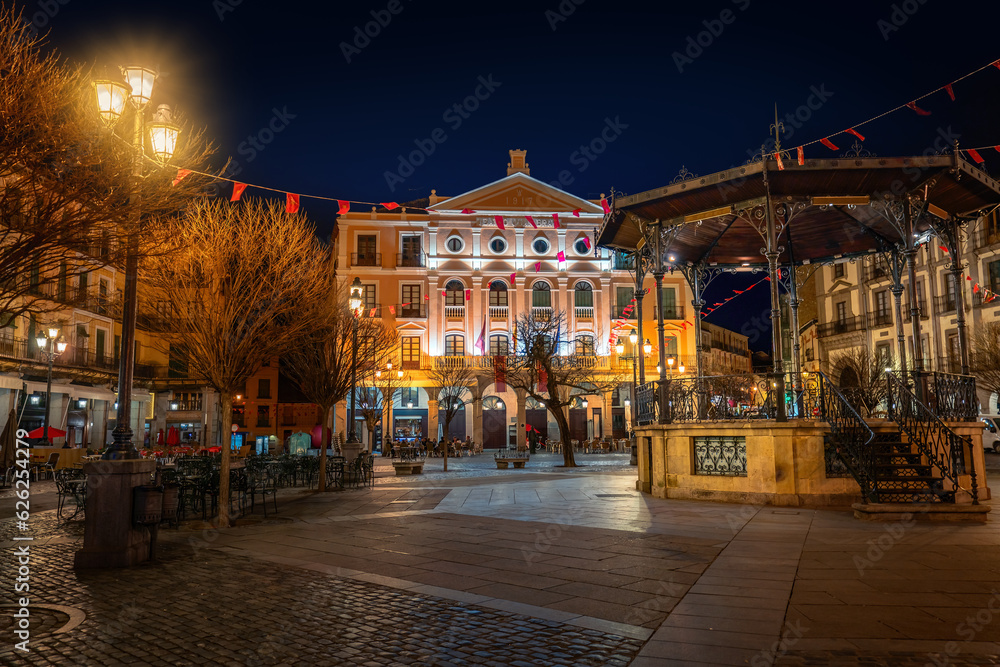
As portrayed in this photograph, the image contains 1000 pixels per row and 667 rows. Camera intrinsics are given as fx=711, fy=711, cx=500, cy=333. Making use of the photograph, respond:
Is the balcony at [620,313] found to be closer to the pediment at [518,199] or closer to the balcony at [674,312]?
the balcony at [674,312]

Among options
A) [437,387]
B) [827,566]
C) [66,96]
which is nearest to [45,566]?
[66,96]

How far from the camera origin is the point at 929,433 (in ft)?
37.2

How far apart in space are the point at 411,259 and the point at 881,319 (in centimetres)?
2830

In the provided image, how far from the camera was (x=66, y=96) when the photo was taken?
667 cm

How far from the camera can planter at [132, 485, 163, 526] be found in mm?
7578

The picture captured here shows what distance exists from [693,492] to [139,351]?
41.0m

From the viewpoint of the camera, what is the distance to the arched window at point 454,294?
46.9 m

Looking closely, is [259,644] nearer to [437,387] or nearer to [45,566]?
[45,566]

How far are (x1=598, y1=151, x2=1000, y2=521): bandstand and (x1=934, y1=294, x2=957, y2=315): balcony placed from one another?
23.7 m

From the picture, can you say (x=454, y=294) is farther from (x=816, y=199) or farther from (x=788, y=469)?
(x=788, y=469)

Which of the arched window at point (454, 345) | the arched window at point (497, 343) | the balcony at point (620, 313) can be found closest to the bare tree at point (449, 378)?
the arched window at point (454, 345)

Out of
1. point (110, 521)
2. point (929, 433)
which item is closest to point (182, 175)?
point (110, 521)

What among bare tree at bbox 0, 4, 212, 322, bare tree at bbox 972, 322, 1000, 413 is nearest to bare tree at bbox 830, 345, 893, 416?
bare tree at bbox 972, 322, 1000, 413

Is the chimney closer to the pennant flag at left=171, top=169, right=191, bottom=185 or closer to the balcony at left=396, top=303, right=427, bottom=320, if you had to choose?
the balcony at left=396, top=303, right=427, bottom=320
